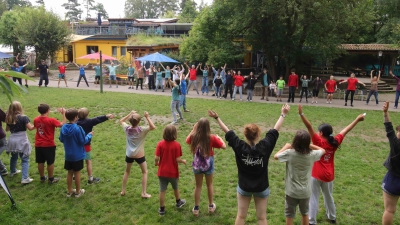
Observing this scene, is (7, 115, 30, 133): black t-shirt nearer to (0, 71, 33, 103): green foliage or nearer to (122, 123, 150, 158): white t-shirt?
(122, 123, 150, 158): white t-shirt

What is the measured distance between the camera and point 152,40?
92.1ft

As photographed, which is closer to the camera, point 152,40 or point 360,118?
point 360,118

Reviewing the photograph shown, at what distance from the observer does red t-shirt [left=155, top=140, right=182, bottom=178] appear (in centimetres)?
492

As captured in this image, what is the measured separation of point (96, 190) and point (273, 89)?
15339mm

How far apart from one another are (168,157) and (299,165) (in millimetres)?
1852

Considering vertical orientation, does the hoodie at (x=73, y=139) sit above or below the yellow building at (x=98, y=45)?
below

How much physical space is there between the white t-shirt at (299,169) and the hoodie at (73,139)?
314cm

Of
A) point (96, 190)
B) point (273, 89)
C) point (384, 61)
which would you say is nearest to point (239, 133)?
point (96, 190)

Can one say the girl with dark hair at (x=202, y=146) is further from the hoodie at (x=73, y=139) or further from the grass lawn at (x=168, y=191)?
the hoodie at (x=73, y=139)

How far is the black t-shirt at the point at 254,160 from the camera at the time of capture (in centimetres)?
403

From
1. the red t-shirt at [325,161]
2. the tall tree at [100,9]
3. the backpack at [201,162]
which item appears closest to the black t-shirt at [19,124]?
the backpack at [201,162]

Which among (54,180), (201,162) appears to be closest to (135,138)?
(201,162)

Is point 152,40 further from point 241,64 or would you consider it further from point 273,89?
point 273,89

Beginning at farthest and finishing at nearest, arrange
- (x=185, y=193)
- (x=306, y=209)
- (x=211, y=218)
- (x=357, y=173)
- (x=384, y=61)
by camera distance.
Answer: (x=384, y=61)
(x=357, y=173)
(x=185, y=193)
(x=211, y=218)
(x=306, y=209)
